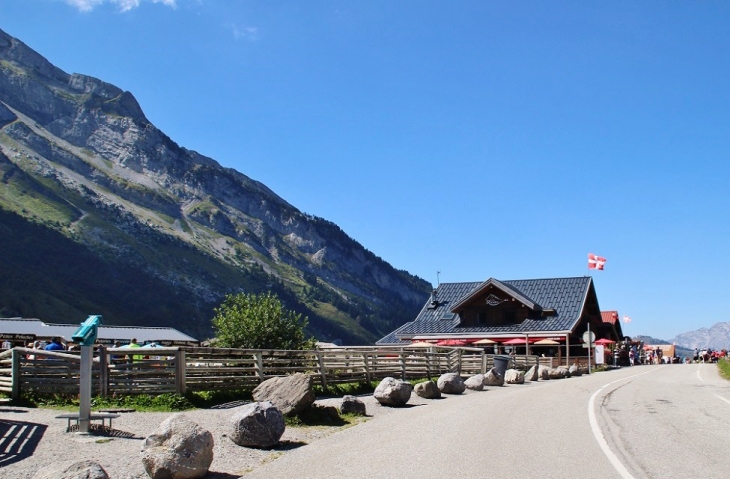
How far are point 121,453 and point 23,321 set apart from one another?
4585 cm

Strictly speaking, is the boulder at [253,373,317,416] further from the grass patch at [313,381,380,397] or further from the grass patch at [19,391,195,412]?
the grass patch at [313,381,380,397]

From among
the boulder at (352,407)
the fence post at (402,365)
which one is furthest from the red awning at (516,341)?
the boulder at (352,407)

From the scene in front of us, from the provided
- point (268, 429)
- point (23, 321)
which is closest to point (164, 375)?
point (268, 429)

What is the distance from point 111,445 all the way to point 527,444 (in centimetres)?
665

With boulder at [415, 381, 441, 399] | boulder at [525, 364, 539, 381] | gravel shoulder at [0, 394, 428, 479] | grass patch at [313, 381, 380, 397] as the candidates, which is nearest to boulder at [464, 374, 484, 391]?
grass patch at [313, 381, 380, 397]

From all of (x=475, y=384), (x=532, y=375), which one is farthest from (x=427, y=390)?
(x=532, y=375)

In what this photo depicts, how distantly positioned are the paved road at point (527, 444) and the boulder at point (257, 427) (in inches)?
22.2

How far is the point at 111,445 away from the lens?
11.4 meters

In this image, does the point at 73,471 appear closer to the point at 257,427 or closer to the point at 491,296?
the point at 257,427

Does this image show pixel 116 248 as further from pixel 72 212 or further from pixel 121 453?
pixel 121 453

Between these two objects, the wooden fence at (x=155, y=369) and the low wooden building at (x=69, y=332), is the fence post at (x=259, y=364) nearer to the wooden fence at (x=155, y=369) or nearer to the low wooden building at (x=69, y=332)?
the wooden fence at (x=155, y=369)

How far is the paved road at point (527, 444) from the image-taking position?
9281 millimetres

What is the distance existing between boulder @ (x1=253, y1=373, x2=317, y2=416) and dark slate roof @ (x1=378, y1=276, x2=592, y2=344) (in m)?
39.2

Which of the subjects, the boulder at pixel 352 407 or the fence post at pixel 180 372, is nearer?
the boulder at pixel 352 407
